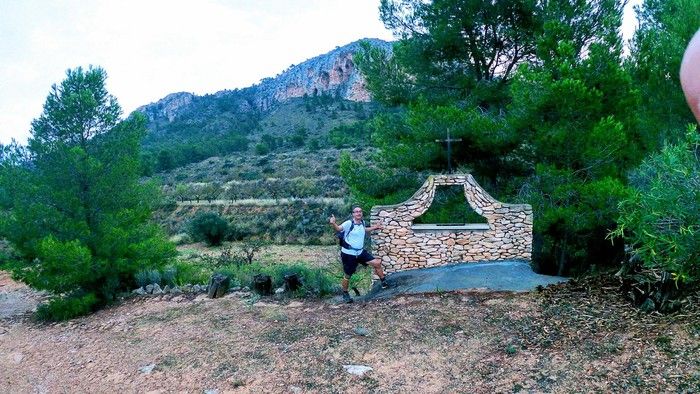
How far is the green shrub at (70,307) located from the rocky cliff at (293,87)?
68390 millimetres

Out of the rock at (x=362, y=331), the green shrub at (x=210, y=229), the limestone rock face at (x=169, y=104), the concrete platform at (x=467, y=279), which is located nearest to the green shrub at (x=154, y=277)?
the concrete platform at (x=467, y=279)

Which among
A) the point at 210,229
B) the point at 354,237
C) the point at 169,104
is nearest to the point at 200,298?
the point at 354,237

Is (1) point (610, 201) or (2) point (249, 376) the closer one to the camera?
(2) point (249, 376)

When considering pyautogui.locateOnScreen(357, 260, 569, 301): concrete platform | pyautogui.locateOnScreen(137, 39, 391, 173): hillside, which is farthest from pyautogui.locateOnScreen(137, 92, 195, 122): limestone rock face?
pyautogui.locateOnScreen(357, 260, 569, 301): concrete platform

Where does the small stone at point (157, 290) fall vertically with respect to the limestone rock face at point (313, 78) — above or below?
below

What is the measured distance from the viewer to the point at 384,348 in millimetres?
6402

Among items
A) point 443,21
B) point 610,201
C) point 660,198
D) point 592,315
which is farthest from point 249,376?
point 443,21

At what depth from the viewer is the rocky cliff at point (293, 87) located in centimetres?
8200

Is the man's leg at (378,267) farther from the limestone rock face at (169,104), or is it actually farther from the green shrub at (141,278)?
the limestone rock face at (169,104)

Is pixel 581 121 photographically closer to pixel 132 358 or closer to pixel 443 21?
pixel 443 21

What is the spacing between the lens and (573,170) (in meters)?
9.84

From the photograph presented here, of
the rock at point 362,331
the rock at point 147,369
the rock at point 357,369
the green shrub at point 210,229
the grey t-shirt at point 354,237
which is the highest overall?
the grey t-shirt at point 354,237

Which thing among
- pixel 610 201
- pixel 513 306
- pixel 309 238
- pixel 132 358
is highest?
pixel 610 201

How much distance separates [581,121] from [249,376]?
26.4ft
